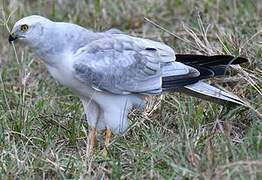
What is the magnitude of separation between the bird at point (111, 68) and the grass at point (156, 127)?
5.4 inches

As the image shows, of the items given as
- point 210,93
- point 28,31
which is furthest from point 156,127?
point 28,31

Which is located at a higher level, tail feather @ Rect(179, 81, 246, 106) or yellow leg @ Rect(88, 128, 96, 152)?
tail feather @ Rect(179, 81, 246, 106)

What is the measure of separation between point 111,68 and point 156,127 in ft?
1.78

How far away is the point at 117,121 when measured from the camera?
4996mm

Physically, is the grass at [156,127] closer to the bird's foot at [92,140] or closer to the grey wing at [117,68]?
the bird's foot at [92,140]

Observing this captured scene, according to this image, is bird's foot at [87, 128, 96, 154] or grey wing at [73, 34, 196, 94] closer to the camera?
grey wing at [73, 34, 196, 94]

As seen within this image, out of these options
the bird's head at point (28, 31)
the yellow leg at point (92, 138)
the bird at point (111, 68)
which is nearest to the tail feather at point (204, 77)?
the bird at point (111, 68)

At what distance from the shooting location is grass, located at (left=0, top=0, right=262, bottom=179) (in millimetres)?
4430

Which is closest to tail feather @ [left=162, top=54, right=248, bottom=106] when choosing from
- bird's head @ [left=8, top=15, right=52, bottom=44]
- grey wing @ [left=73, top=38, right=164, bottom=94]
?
grey wing @ [left=73, top=38, right=164, bottom=94]

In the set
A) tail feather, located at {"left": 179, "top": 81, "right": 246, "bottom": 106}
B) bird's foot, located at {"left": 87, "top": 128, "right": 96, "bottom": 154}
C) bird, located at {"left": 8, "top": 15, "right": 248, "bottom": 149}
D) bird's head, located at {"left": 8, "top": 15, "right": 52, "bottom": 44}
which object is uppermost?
bird's head, located at {"left": 8, "top": 15, "right": 52, "bottom": 44}

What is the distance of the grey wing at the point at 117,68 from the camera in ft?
16.2

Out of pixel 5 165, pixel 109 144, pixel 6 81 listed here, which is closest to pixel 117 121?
pixel 109 144

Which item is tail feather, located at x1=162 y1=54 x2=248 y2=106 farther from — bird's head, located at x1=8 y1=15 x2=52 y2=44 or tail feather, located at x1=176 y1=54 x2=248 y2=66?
bird's head, located at x1=8 y1=15 x2=52 y2=44

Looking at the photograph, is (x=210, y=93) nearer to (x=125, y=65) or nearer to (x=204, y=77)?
(x=204, y=77)
